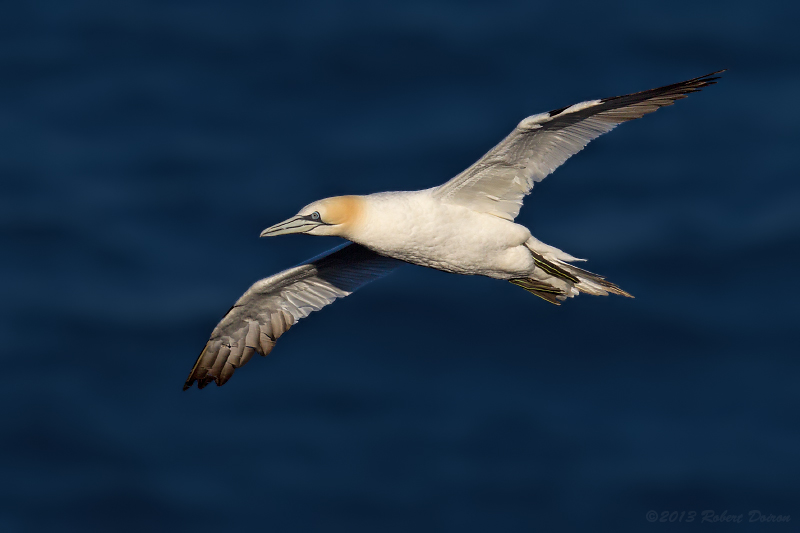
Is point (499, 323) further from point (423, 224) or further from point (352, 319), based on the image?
point (423, 224)

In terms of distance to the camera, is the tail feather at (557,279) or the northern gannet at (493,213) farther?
the tail feather at (557,279)

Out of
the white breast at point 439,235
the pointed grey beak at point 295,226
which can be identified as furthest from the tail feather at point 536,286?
the pointed grey beak at point 295,226

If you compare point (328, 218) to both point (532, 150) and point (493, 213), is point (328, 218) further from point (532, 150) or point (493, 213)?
point (532, 150)

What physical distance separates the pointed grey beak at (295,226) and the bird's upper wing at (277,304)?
74.1 inches

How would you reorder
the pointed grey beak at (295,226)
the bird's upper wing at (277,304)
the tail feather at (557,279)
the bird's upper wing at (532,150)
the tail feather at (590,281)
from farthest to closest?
the bird's upper wing at (277,304), the tail feather at (590,281), the tail feather at (557,279), the pointed grey beak at (295,226), the bird's upper wing at (532,150)

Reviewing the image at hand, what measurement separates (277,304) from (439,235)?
126 inches

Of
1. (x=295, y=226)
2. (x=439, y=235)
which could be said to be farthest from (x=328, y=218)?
(x=439, y=235)

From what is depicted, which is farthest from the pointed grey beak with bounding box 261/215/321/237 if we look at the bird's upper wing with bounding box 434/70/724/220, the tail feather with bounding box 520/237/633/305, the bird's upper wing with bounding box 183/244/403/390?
the tail feather with bounding box 520/237/633/305

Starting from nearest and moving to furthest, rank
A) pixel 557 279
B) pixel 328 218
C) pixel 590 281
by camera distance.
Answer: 1. pixel 328 218
2. pixel 557 279
3. pixel 590 281

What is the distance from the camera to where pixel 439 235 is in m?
11.9

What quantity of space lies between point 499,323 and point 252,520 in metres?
6.16

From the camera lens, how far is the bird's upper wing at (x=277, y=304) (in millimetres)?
14000

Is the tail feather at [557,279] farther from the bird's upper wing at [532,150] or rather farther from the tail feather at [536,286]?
the bird's upper wing at [532,150]

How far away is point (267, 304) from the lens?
14.3 metres
